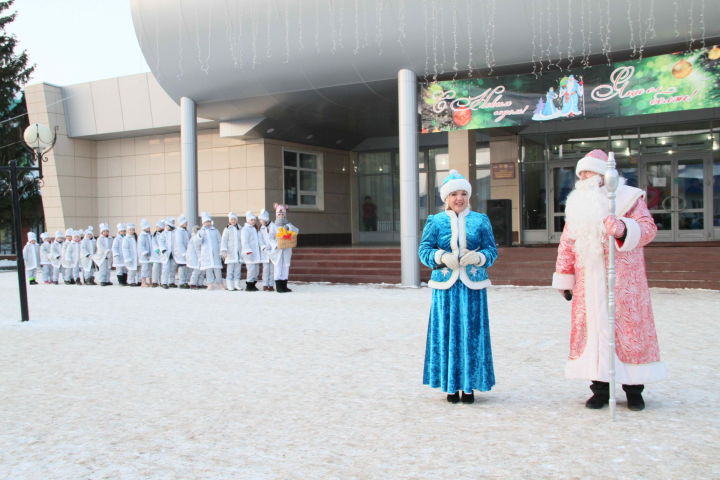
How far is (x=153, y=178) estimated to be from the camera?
2453 cm

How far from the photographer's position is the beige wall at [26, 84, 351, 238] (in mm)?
21703

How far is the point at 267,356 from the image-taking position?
691 cm

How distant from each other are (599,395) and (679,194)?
16.2 meters

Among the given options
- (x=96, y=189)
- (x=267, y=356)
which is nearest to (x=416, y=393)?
(x=267, y=356)

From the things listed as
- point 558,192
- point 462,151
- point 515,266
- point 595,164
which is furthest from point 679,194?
point 595,164

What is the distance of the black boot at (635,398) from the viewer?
461cm

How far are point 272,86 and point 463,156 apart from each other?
597cm

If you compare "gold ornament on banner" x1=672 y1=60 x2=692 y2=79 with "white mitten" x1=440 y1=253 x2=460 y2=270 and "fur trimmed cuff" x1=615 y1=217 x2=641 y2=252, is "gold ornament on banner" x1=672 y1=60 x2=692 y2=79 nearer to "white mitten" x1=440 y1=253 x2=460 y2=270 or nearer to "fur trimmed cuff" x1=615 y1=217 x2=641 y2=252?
"fur trimmed cuff" x1=615 y1=217 x2=641 y2=252

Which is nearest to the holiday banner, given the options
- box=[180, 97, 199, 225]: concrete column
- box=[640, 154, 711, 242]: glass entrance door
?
box=[640, 154, 711, 242]: glass entrance door

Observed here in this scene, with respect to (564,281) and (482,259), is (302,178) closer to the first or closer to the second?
(482,259)

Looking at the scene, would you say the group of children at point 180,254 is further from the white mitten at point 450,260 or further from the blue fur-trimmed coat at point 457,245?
the white mitten at point 450,260

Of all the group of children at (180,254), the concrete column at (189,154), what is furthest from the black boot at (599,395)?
the concrete column at (189,154)

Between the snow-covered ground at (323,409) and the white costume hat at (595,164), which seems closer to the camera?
the snow-covered ground at (323,409)

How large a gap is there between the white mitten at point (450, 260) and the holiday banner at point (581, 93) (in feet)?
33.2
